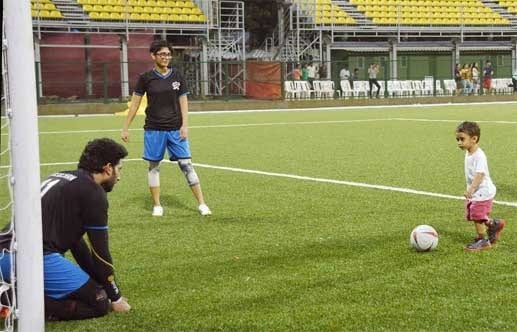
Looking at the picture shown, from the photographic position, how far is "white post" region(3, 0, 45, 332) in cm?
405

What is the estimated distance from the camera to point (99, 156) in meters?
4.94

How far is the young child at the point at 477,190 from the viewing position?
249 inches

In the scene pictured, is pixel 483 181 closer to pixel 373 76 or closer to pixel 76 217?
pixel 76 217

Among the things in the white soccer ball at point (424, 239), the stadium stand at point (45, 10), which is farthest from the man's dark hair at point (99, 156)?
the stadium stand at point (45, 10)

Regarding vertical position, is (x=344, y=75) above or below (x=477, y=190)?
above

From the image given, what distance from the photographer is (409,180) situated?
35.2 feet

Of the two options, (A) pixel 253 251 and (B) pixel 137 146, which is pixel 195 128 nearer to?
(B) pixel 137 146

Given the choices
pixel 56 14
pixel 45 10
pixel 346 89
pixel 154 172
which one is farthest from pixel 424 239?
pixel 346 89

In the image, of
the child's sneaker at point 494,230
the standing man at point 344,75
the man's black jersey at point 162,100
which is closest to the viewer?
the child's sneaker at point 494,230

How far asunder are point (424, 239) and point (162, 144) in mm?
3385

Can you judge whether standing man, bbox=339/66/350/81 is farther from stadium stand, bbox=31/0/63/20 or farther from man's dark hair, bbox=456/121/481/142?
man's dark hair, bbox=456/121/481/142

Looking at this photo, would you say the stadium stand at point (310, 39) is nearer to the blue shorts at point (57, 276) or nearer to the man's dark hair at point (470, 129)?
the man's dark hair at point (470, 129)

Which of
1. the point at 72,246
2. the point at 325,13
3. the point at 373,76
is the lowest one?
the point at 72,246

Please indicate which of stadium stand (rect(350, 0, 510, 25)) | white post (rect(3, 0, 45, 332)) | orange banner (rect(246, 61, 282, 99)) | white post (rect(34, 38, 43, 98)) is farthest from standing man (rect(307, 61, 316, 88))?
white post (rect(3, 0, 45, 332))
